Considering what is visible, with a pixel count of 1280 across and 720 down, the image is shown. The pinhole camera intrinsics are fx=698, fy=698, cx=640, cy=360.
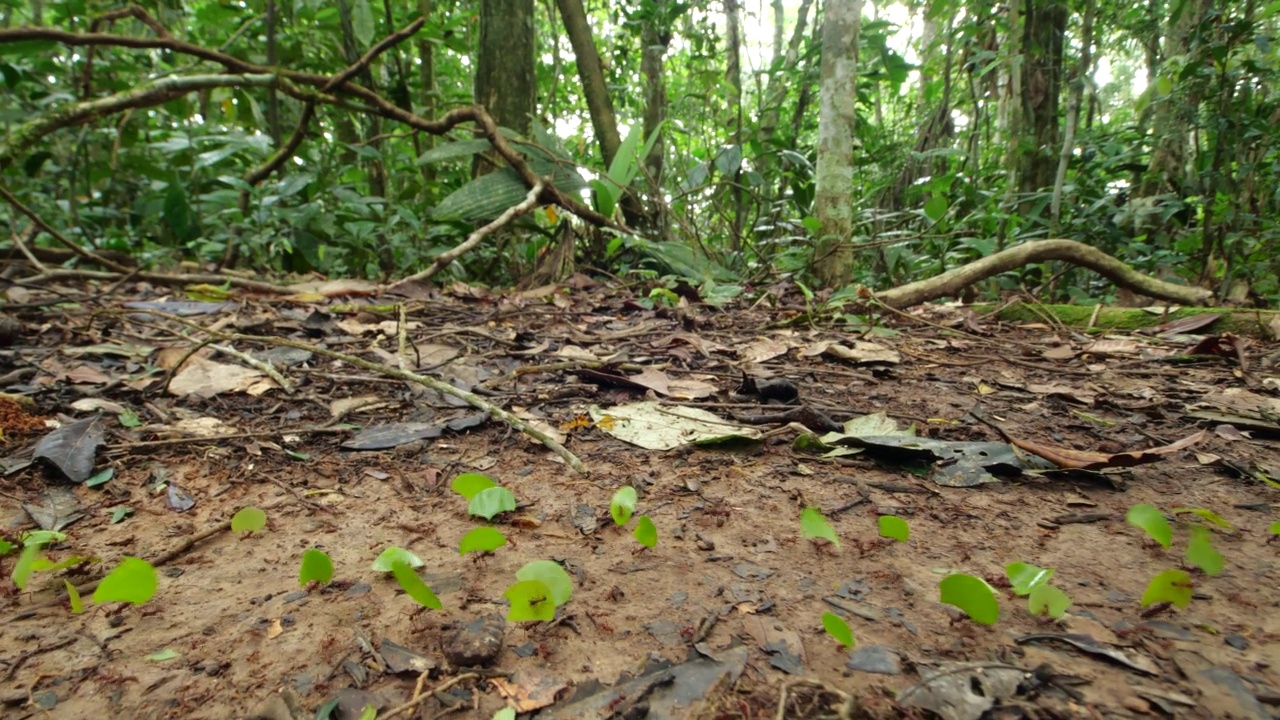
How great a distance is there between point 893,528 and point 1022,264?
2752mm

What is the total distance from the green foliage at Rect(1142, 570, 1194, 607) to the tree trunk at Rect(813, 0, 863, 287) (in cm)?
293

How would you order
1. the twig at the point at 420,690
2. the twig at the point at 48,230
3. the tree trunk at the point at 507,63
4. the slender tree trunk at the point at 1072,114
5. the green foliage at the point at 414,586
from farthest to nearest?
the tree trunk at the point at 507,63 → the slender tree trunk at the point at 1072,114 → the twig at the point at 48,230 → the green foliage at the point at 414,586 → the twig at the point at 420,690

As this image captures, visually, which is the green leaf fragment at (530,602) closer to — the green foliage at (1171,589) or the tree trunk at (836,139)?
the green foliage at (1171,589)

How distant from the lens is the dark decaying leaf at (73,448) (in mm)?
1396

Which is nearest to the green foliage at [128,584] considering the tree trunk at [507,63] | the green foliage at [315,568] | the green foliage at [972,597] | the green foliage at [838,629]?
the green foliage at [315,568]

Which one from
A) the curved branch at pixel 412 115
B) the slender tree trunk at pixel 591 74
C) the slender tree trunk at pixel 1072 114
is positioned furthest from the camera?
the slender tree trunk at pixel 591 74

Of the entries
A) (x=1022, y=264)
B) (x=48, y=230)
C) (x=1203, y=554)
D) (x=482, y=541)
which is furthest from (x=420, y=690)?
(x=1022, y=264)

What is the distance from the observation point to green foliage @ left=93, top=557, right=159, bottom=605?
92 centimetres

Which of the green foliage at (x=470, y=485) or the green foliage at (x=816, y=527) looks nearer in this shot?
the green foliage at (x=816, y=527)

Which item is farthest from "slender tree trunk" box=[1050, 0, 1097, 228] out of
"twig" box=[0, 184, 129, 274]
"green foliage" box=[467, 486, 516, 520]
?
"twig" box=[0, 184, 129, 274]

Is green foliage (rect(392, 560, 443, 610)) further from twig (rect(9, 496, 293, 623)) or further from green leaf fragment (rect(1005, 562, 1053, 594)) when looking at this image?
green leaf fragment (rect(1005, 562, 1053, 594))

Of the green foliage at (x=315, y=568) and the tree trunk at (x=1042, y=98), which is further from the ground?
the tree trunk at (x=1042, y=98)

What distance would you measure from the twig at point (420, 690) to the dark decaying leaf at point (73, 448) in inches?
40.7

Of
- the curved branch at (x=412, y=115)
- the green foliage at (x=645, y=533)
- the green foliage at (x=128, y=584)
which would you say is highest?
the curved branch at (x=412, y=115)
